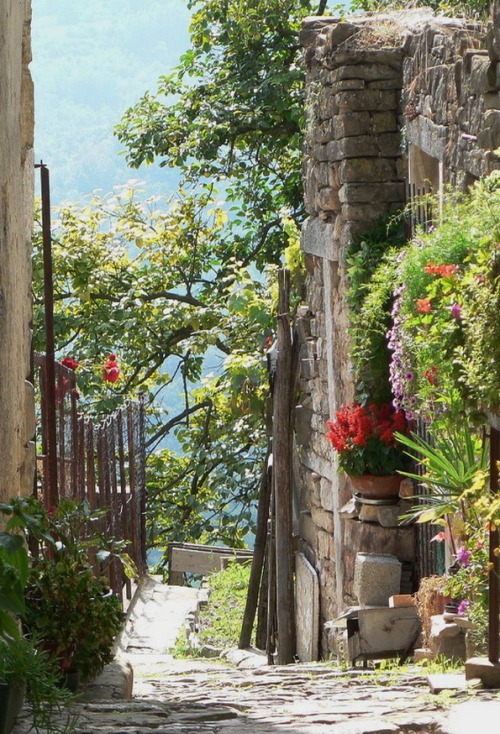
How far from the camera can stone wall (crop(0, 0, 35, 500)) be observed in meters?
3.76

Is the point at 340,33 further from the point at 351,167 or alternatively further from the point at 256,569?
the point at 256,569

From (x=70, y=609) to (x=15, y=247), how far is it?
53.9 inches

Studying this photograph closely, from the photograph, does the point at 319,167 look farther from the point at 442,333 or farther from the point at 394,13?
the point at 442,333

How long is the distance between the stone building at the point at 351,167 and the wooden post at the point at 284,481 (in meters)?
0.18

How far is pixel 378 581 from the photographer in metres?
7.01

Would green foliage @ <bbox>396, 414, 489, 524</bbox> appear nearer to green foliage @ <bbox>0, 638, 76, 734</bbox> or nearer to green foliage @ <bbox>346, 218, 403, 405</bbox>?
green foliage @ <bbox>346, 218, 403, 405</bbox>

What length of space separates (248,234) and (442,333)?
8777 mm

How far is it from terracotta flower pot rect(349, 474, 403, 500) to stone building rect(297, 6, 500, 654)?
0.36 feet

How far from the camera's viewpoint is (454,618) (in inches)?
217

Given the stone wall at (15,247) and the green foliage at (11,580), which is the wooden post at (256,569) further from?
the green foliage at (11,580)

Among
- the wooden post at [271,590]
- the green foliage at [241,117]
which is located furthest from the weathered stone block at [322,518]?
the green foliage at [241,117]

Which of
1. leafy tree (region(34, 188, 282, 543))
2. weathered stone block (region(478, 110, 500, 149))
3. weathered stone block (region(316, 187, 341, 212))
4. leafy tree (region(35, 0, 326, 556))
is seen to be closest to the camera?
weathered stone block (region(478, 110, 500, 149))

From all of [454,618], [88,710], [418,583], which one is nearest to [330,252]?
[418,583]

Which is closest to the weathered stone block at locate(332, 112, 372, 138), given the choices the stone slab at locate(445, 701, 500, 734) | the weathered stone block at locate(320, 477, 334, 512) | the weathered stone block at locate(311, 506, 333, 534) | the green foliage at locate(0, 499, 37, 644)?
the weathered stone block at locate(320, 477, 334, 512)
